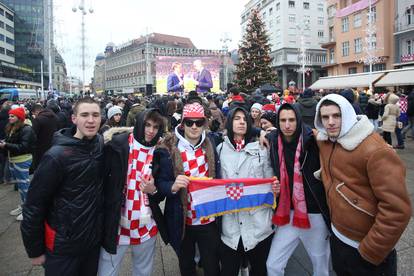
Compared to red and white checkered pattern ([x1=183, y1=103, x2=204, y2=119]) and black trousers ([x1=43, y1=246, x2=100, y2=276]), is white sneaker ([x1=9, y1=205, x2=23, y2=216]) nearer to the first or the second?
black trousers ([x1=43, y1=246, x2=100, y2=276])

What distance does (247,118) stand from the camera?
3131 mm

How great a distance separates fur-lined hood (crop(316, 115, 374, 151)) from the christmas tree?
26.7m

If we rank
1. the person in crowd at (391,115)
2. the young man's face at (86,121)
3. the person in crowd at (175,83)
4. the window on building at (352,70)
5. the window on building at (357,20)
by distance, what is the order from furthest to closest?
the window on building at (352,70), the window on building at (357,20), the person in crowd at (175,83), the person in crowd at (391,115), the young man's face at (86,121)

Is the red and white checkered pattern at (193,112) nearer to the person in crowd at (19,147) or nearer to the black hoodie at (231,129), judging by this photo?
the black hoodie at (231,129)

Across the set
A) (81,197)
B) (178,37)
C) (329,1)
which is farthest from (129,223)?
(178,37)

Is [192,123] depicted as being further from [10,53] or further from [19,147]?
[10,53]

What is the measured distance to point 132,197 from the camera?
2881mm

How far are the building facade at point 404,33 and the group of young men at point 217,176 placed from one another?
131ft

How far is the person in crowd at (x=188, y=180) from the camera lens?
295 cm

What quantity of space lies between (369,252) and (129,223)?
2.01m

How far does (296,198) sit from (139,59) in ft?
345

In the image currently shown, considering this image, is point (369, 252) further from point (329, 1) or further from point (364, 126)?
point (329, 1)

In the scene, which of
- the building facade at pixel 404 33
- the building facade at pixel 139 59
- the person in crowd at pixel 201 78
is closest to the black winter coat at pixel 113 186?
the person in crowd at pixel 201 78

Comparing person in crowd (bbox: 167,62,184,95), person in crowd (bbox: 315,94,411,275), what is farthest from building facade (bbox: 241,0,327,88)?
person in crowd (bbox: 315,94,411,275)
